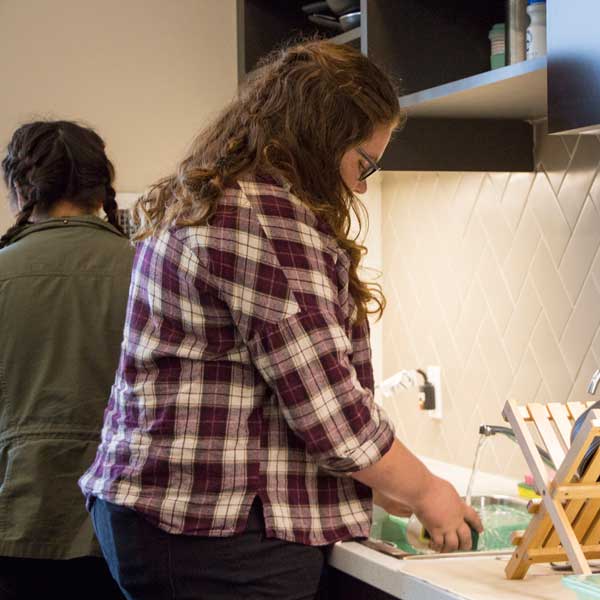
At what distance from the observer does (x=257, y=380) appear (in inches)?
54.0

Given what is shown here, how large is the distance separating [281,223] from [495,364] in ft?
3.59

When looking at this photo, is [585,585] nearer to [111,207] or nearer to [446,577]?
[446,577]

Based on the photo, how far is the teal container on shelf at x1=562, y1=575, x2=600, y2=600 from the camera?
118cm

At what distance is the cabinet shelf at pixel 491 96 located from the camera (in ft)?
5.62

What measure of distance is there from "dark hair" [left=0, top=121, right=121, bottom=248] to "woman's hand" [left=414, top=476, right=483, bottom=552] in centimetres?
94

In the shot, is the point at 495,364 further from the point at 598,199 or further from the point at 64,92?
the point at 64,92

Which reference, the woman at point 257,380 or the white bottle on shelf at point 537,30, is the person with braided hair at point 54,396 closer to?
the woman at point 257,380

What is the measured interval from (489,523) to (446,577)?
22.0 inches

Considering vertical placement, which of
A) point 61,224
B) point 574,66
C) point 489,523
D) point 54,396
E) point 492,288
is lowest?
point 489,523

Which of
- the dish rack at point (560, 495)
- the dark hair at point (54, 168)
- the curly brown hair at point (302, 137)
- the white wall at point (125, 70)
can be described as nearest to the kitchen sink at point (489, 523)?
the dish rack at point (560, 495)

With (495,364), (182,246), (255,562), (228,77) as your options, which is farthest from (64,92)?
(255,562)

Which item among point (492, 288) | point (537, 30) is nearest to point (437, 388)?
point (492, 288)

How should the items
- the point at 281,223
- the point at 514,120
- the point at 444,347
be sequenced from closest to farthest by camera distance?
1. the point at 281,223
2. the point at 514,120
3. the point at 444,347

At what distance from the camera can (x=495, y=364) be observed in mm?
2311
